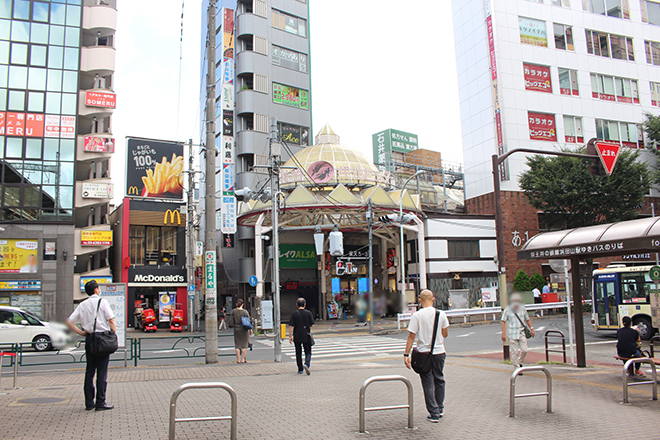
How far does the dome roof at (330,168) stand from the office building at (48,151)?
13.1 m

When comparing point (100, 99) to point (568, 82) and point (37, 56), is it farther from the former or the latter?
point (568, 82)

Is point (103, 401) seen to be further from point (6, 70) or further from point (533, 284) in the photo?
point (533, 284)

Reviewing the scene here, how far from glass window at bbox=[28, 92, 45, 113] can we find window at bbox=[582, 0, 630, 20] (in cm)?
4490

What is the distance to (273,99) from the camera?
45.0m

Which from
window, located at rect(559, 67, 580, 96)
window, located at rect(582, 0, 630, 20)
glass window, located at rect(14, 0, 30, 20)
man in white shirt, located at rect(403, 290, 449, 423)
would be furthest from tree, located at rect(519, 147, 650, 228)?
glass window, located at rect(14, 0, 30, 20)

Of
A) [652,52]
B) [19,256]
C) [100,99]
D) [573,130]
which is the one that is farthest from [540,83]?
[19,256]

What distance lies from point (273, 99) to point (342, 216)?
48.9ft

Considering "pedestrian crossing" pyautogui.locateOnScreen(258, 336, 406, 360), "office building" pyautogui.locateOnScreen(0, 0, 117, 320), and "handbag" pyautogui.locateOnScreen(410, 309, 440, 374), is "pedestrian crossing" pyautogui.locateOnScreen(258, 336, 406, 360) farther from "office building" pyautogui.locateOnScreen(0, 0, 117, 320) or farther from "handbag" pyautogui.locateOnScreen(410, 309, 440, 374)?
"office building" pyautogui.locateOnScreen(0, 0, 117, 320)

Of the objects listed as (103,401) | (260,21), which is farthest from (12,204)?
(103,401)

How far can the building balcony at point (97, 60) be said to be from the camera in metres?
35.1

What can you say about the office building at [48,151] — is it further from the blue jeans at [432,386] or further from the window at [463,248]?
the blue jeans at [432,386]

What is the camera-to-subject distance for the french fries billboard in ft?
121

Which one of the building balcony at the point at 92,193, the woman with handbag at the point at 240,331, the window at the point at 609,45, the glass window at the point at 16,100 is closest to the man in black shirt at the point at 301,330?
the woman with handbag at the point at 240,331

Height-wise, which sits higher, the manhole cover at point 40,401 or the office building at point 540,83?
the office building at point 540,83
